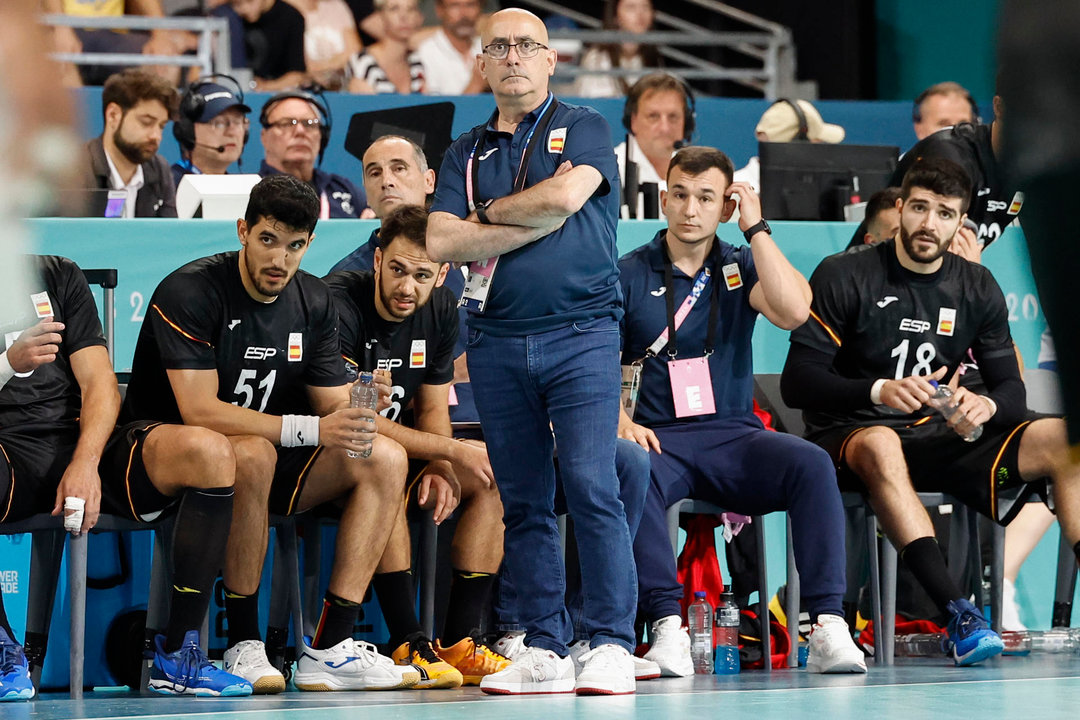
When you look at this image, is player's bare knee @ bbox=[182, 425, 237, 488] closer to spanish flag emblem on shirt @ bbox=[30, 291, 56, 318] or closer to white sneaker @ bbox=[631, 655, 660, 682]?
spanish flag emblem on shirt @ bbox=[30, 291, 56, 318]

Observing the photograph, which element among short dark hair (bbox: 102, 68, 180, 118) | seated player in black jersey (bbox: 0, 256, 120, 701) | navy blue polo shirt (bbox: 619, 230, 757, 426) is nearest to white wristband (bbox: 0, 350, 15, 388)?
seated player in black jersey (bbox: 0, 256, 120, 701)

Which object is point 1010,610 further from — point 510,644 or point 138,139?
point 138,139

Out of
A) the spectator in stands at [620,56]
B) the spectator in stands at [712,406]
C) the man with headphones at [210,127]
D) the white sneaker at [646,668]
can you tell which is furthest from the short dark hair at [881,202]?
the spectator in stands at [620,56]

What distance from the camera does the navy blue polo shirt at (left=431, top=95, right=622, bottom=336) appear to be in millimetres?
3770

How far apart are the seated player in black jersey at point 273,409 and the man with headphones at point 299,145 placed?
1.98 m

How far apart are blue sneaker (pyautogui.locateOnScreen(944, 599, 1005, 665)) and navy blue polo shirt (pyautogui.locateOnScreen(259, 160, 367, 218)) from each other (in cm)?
324

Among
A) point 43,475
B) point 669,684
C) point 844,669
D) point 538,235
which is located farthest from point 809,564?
point 43,475

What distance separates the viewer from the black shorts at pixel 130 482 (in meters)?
4.06

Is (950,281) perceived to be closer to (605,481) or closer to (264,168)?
(605,481)

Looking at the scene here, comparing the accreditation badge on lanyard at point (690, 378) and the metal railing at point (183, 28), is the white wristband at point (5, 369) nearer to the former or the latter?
the accreditation badge on lanyard at point (690, 378)

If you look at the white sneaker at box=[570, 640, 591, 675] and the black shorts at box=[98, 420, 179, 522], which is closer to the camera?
the white sneaker at box=[570, 640, 591, 675]

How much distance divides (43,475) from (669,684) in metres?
1.94

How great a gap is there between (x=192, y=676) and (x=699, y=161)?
241 centimetres

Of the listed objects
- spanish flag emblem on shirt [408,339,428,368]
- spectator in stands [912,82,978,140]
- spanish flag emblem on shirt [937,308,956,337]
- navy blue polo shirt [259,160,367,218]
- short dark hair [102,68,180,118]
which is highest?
spectator in stands [912,82,978,140]
